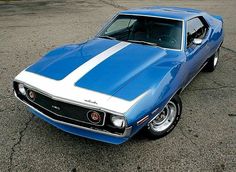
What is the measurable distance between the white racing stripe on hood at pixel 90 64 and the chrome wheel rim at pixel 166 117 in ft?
3.16

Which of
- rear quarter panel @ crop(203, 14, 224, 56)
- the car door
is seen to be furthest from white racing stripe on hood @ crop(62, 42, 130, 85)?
rear quarter panel @ crop(203, 14, 224, 56)

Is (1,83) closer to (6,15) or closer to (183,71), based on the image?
(183,71)

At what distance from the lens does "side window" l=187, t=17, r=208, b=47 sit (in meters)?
3.94

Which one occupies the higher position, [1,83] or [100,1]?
[1,83]

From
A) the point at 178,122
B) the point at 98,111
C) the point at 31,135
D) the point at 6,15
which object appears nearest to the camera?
the point at 98,111

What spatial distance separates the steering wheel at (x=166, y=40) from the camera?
3.70 metres

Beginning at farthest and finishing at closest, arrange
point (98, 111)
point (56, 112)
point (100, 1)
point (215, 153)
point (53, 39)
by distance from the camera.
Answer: point (100, 1) < point (53, 39) < point (215, 153) < point (56, 112) < point (98, 111)

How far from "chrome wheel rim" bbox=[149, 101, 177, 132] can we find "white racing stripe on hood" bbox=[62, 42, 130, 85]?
0.96m

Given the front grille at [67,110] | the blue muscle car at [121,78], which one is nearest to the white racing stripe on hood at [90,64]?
the blue muscle car at [121,78]

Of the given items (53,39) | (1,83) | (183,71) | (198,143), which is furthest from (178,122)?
(53,39)

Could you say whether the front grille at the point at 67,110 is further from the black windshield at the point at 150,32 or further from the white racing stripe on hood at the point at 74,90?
the black windshield at the point at 150,32

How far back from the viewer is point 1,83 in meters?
4.69

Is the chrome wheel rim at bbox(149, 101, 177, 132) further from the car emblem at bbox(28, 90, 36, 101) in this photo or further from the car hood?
the car emblem at bbox(28, 90, 36, 101)

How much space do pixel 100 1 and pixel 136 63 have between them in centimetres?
1358
